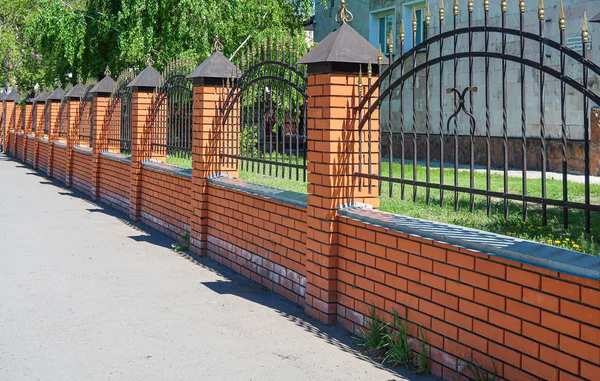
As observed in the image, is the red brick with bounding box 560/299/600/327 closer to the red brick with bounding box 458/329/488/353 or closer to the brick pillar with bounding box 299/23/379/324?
the red brick with bounding box 458/329/488/353

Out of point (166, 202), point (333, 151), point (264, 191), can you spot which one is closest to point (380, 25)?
point (166, 202)

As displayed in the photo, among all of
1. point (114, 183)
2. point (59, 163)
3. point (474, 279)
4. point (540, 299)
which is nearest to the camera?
point (540, 299)

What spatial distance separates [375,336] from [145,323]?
181 cm

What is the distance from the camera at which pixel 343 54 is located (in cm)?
566

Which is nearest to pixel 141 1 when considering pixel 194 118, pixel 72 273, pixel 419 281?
pixel 194 118

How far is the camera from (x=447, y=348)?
4.45 meters

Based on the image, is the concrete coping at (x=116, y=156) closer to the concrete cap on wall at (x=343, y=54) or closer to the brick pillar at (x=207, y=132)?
the brick pillar at (x=207, y=132)

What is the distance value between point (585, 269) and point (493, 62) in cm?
1335

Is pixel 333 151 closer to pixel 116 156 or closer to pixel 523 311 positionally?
pixel 523 311

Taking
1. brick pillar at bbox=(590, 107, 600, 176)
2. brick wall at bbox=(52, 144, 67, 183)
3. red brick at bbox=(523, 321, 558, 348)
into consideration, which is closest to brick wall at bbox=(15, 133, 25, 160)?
brick wall at bbox=(52, 144, 67, 183)

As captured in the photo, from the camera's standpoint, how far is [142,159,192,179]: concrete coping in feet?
31.4

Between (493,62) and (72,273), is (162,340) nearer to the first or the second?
(72,273)

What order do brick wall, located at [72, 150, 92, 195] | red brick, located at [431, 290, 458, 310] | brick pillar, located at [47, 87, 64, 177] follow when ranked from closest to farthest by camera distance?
red brick, located at [431, 290, 458, 310] < brick wall, located at [72, 150, 92, 195] < brick pillar, located at [47, 87, 64, 177]

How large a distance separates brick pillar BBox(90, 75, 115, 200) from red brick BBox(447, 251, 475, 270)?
1099 cm
